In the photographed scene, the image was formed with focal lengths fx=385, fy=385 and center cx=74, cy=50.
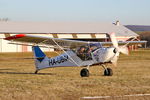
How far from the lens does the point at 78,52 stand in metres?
20.0

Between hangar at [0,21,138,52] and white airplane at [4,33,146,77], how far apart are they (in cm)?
4589

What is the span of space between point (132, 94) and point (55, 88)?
2.85 meters

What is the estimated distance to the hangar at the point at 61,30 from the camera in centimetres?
6778

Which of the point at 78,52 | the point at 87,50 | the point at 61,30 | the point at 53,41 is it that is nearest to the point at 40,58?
the point at 53,41

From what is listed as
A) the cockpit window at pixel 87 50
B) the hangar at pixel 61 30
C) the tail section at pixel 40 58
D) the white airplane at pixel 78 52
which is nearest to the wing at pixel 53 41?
the white airplane at pixel 78 52

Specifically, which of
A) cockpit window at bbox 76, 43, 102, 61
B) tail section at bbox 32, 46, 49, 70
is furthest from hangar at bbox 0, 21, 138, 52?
cockpit window at bbox 76, 43, 102, 61

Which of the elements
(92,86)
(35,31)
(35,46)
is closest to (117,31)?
(35,31)

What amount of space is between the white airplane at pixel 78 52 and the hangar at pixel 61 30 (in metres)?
45.9

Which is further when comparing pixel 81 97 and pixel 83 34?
pixel 83 34

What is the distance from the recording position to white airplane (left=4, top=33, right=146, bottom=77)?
18.9m

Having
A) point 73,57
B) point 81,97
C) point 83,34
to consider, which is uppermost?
point 83,34

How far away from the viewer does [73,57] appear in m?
20.1

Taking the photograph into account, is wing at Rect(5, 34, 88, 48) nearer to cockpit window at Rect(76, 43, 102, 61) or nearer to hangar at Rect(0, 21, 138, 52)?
cockpit window at Rect(76, 43, 102, 61)

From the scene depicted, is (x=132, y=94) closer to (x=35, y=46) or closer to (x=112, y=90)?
(x=112, y=90)
